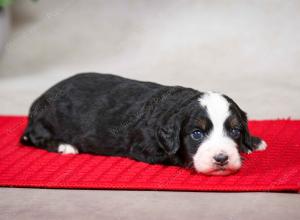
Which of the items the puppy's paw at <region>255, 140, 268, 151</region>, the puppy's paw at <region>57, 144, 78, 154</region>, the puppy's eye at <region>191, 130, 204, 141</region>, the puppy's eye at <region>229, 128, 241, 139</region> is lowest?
the puppy's paw at <region>57, 144, 78, 154</region>

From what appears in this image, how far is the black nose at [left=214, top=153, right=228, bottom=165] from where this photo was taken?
5.00 meters

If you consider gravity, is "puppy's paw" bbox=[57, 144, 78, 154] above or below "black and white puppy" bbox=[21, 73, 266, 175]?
below

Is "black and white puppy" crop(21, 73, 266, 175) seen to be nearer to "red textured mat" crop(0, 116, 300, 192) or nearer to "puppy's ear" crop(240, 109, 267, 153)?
"puppy's ear" crop(240, 109, 267, 153)

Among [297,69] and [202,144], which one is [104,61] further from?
[202,144]

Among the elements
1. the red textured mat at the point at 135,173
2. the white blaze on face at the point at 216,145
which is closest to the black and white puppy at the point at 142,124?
the white blaze on face at the point at 216,145

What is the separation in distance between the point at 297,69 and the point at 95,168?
4310mm

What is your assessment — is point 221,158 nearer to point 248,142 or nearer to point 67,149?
point 248,142

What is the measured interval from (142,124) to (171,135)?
34cm

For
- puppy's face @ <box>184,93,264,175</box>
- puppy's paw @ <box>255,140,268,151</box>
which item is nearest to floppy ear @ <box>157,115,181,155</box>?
puppy's face @ <box>184,93,264,175</box>

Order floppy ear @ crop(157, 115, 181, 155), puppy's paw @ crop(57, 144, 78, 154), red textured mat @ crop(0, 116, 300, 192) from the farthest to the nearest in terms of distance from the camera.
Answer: puppy's paw @ crop(57, 144, 78, 154)
floppy ear @ crop(157, 115, 181, 155)
red textured mat @ crop(0, 116, 300, 192)

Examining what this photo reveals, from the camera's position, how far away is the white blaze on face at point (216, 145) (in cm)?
504

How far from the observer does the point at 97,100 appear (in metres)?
5.99

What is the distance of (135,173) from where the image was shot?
527cm

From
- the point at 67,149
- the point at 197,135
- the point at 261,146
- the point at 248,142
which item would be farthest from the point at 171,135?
the point at 67,149
